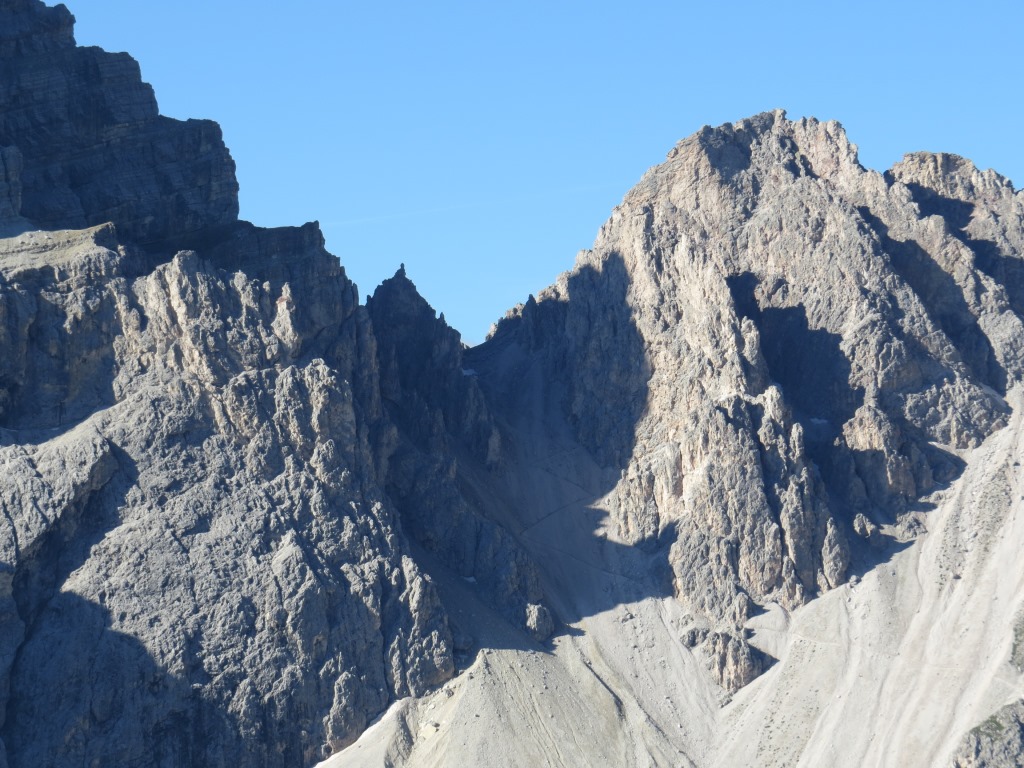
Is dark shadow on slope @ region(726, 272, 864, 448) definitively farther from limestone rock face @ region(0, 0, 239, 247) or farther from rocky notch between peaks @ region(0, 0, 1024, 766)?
limestone rock face @ region(0, 0, 239, 247)

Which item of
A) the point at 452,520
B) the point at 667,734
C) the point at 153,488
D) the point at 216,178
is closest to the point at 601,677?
the point at 667,734

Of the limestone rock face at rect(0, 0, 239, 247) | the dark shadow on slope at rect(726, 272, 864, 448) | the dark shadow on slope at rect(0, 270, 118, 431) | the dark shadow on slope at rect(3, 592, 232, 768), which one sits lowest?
the dark shadow on slope at rect(3, 592, 232, 768)

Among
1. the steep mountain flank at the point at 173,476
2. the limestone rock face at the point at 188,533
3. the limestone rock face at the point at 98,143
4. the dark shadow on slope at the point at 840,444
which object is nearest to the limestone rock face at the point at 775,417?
the dark shadow on slope at the point at 840,444

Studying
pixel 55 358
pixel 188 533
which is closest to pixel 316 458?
pixel 188 533

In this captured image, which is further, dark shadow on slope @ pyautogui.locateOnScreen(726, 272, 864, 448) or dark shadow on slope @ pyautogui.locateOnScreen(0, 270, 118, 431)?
dark shadow on slope @ pyautogui.locateOnScreen(726, 272, 864, 448)

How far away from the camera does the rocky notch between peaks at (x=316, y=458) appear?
15225cm

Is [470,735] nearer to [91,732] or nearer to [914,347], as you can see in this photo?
[91,732]

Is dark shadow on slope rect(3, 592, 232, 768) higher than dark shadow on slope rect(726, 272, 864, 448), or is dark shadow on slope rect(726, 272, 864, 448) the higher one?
dark shadow on slope rect(726, 272, 864, 448)

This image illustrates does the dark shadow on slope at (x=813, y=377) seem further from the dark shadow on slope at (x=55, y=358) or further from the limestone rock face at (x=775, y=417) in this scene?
the dark shadow on slope at (x=55, y=358)

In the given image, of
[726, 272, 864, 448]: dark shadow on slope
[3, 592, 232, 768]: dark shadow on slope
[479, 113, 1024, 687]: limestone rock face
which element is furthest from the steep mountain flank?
[726, 272, 864, 448]: dark shadow on slope

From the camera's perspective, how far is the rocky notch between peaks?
5994 inches

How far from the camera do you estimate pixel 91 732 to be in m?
146

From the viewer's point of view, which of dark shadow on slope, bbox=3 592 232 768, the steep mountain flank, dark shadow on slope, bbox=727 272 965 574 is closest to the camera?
dark shadow on slope, bbox=3 592 232 768

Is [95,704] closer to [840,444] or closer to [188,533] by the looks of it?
[188,533]
